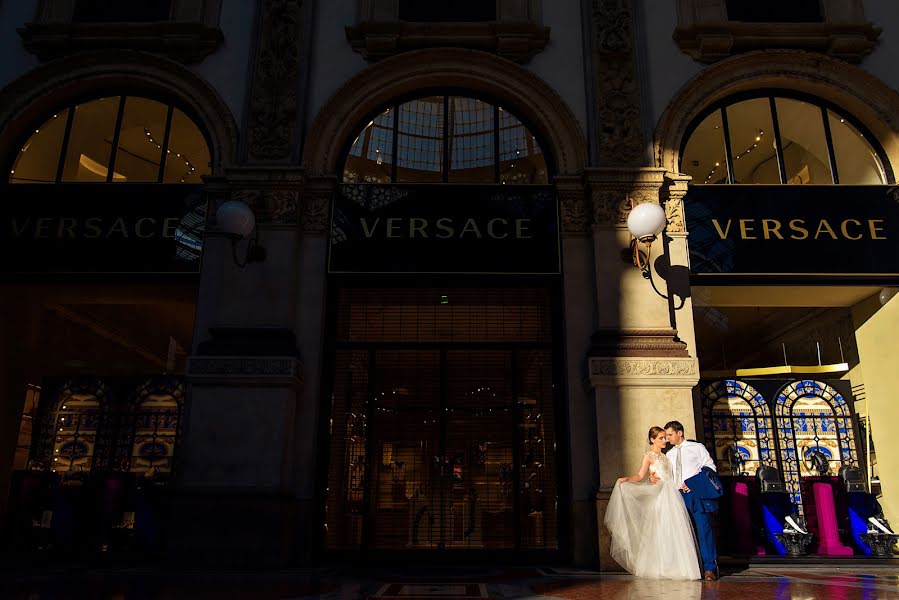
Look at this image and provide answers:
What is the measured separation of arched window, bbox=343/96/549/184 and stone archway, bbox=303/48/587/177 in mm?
210

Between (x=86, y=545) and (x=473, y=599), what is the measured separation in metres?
7.07

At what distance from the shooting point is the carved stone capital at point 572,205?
32.8 feet

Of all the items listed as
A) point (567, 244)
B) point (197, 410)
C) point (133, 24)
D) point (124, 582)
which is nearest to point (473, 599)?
point (124, 582)

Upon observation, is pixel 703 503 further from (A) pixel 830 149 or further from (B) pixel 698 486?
(A) pixel 830 149

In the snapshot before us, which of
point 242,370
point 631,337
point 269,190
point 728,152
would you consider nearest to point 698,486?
point 631,337

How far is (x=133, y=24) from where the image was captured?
11.0 m

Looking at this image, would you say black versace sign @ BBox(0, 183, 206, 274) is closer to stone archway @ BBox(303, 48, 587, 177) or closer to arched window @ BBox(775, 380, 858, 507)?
stone archway @ BBox(303, 48, 587, 177)

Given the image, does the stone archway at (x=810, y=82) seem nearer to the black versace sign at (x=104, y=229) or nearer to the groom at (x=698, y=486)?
the groom at (x=698, y=486)

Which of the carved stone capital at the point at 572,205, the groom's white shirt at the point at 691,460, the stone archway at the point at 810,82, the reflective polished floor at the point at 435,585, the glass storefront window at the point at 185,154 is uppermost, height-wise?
the stone archway at the point at 810,82

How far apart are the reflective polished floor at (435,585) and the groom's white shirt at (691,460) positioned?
1106 mm

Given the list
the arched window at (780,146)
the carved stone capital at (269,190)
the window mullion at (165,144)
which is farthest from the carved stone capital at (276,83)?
the arched window at (780,146)

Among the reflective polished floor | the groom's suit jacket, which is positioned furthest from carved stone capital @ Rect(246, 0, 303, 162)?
the groom's suit jacket

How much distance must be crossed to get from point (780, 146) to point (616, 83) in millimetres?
2786

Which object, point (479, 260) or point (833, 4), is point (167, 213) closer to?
point (479, 260)
